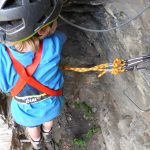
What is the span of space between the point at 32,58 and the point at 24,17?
0.47 m

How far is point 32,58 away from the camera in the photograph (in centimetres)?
320

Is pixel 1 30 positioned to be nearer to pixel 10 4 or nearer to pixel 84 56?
pixel 10 4

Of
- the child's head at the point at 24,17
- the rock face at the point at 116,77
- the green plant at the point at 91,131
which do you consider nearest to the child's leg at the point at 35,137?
the green plant at the point at 91,131

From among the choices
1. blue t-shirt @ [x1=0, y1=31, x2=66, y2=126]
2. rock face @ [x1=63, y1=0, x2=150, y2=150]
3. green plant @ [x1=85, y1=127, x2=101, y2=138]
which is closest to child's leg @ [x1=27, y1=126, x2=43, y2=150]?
blue t-shirt @ [x1=0, y1=31, x2=66, y2=126]

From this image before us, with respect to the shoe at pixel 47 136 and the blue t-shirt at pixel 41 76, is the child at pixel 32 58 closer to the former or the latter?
the blue t-shirt at pixel 41 76

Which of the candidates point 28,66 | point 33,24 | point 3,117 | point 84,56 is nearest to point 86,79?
point 84,56

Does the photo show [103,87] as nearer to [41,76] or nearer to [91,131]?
[91,131]

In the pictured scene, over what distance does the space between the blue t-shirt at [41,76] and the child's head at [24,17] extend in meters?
0.24

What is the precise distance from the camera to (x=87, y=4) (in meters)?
3.76

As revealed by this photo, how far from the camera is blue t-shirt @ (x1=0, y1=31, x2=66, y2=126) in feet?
10.5

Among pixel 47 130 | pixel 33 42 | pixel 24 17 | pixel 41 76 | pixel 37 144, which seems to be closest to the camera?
pixel 24 17

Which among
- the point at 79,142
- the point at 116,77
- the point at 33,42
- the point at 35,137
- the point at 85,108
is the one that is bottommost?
the point at 79,142

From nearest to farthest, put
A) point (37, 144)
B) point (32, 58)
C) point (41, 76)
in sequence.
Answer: point (32, 58) < point (41, 76) < point (37, 144)

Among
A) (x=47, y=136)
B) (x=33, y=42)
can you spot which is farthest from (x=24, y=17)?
(x=47, y=136)
